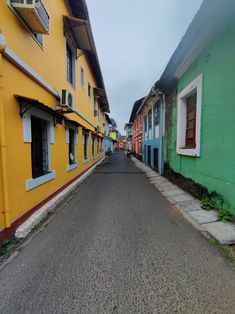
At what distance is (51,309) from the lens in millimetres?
1490

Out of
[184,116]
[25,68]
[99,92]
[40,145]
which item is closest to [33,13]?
[25,68]

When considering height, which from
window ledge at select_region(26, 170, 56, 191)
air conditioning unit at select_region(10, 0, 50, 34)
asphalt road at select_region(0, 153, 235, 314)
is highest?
air conditioning unit at select_region(10, 0, 50, 34)

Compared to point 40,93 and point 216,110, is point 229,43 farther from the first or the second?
point 40,93

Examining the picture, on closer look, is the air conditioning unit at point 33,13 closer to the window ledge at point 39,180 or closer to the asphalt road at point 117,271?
the window ledge at point 39,180

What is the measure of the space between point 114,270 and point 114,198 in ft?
9.31

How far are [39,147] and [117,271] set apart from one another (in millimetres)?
3298

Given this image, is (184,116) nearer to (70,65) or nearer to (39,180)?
(70,65)

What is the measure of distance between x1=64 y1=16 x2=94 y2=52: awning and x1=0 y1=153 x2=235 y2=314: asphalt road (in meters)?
5.94

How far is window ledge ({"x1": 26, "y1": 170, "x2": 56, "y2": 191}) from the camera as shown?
314 centimetres

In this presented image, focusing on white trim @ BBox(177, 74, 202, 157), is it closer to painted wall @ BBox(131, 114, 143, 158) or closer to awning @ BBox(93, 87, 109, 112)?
awning @ BBox(93, 87, 109, 112)

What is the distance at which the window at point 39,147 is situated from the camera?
371 cm

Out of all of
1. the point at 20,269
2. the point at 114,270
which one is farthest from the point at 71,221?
the point at 114,270

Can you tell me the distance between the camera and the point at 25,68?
2.96 metres

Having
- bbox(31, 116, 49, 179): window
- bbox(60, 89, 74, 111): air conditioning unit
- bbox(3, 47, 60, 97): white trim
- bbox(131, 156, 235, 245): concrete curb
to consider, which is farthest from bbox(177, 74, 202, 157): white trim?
bbox(31, 116, 49, 179): window
